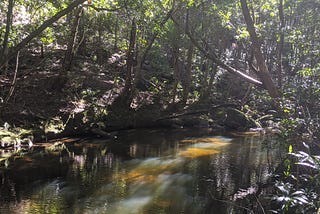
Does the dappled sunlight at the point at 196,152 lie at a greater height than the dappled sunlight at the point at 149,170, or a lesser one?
greater

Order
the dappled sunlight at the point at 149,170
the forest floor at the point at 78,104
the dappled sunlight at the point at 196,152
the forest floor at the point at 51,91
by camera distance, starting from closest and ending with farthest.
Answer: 1. the dappled sunlight at the point at 149,170
2. the dappled sunlight at the point at 196,152
3. the forest floor at the point at 51,91
4. the forest floor at the point at 78,104

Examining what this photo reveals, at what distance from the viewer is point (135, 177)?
11.2m

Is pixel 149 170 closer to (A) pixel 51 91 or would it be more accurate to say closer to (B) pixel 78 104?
(B) pixel 78 104

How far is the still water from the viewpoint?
8766 mm

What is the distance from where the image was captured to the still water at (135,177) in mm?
8766

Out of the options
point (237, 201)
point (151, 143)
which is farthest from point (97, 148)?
point (237, 201)

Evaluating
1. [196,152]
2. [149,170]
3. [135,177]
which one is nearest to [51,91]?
[196,152]

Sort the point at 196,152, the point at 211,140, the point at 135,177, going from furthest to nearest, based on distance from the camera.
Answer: the point at 211,140
the point at 196,152
the point at 135,177

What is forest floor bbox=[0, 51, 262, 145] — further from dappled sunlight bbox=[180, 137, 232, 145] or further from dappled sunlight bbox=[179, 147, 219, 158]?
dappled sunlight bbox=[179, 147, 219, 158]

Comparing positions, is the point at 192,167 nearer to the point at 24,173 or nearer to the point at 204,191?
the point at 204,191

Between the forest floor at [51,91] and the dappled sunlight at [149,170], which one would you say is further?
the forest floor at [51,91]

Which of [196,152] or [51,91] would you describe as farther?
[51,91]

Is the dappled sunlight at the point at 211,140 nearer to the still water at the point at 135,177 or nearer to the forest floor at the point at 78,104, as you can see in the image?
the still water at the point at 135,177

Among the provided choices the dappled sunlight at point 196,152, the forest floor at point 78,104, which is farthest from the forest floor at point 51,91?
the dappled sunlight at point 196,152
